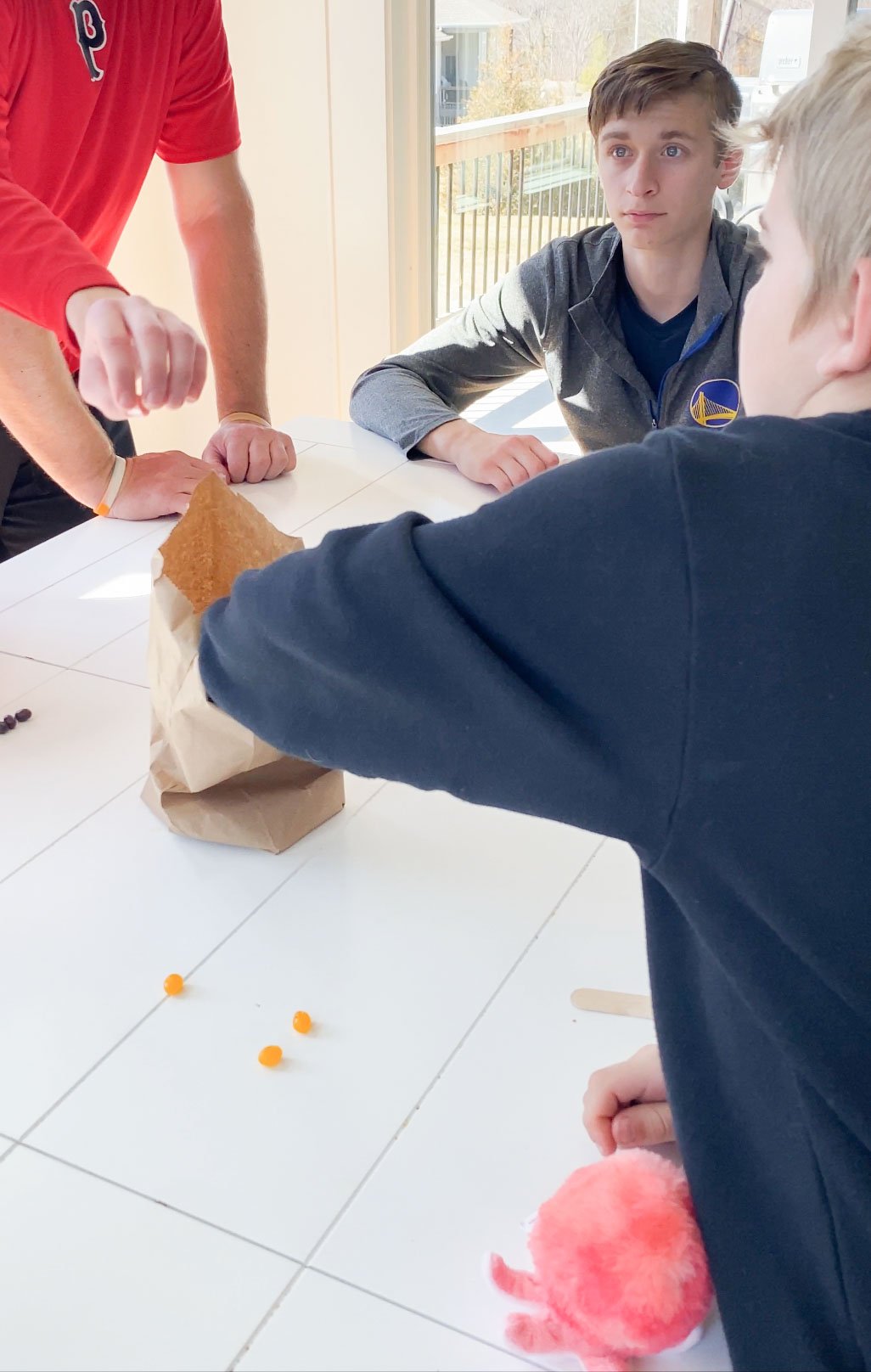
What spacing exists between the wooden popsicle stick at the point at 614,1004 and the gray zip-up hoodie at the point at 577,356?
92 cm

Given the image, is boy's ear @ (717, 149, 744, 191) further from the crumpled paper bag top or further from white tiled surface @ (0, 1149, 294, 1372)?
white tiled surface @ (0, 1149, 294, 1372)

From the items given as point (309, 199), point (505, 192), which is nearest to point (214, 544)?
point (309, 199)

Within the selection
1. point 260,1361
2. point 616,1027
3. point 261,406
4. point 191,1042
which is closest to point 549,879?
point 616,1027

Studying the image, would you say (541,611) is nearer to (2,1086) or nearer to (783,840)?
(783,840)

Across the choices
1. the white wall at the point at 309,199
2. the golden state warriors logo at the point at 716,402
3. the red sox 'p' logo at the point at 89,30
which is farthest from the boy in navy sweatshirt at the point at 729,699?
the white wall at the point at 309,199

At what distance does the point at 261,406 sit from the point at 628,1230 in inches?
51.9

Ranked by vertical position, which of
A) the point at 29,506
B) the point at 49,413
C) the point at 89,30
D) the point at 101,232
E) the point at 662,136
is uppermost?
the point at 89,30

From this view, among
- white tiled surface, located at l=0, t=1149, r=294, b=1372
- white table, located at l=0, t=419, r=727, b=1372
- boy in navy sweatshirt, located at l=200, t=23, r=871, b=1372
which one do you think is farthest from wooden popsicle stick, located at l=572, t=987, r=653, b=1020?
white tiled surface, located at l=0, t=1149, r=294, b=1372

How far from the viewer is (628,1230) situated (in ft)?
1.74

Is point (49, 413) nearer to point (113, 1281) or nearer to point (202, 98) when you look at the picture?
point (202, 98)

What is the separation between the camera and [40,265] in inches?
41.5

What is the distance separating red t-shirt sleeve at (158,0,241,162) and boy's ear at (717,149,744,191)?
66 cm

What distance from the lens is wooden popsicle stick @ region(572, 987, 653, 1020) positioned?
26.8 inches

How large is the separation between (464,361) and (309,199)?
1.36 metres
